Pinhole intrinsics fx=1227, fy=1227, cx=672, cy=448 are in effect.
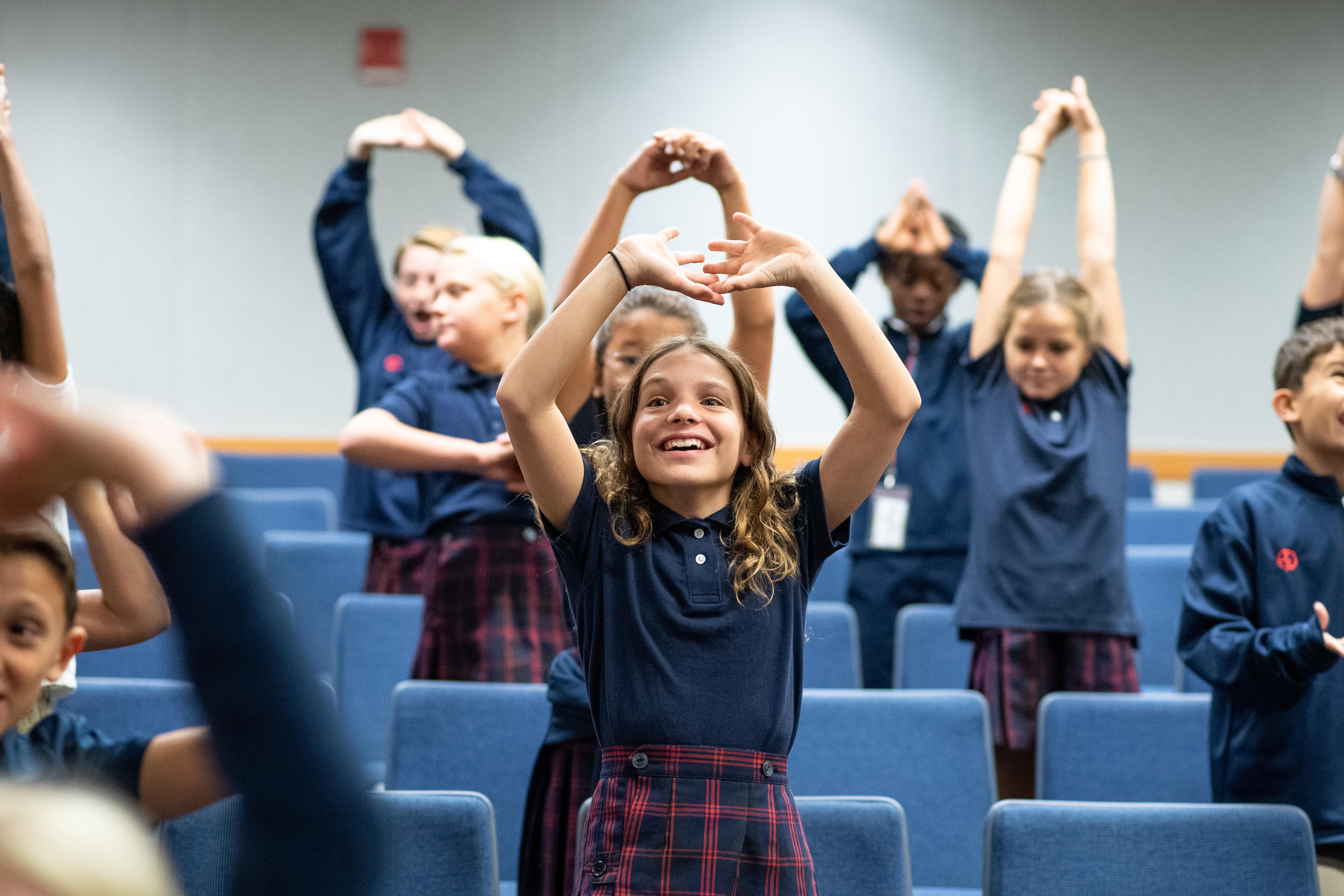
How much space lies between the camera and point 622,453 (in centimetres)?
163

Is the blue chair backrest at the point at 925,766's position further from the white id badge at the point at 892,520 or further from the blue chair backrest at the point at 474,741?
the white id badge at the point at 892,520

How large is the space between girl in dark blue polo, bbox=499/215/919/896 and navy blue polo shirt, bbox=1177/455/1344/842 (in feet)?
2.50

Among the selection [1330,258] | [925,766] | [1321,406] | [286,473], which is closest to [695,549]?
[925,766]

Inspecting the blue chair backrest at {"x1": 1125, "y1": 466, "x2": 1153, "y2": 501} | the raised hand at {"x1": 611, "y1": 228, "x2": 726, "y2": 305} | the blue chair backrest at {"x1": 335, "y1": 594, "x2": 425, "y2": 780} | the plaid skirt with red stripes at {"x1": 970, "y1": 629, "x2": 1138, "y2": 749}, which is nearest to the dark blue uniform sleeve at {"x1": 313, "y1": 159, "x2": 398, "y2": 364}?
the blue chair backrest at {"x1": 335, "y1": 594, "x2": 425, "y2": 780}

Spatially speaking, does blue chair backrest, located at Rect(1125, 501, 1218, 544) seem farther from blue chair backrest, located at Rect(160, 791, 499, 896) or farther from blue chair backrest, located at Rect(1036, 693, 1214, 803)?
blue chair backrest, located at Rect(160, 791, 499, 896)

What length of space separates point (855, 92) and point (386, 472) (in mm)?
3389

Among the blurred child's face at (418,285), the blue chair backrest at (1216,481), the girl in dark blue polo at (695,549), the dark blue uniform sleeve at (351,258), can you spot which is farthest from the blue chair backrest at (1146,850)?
the blue chair backrest at (1216,481)

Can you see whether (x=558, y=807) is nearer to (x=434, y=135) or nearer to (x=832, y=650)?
(x=832, y=650)

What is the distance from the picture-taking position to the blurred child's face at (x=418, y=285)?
3.63 meters

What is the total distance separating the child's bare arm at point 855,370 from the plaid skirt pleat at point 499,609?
97 cm

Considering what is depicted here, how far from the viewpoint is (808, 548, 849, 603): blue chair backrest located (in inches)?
138

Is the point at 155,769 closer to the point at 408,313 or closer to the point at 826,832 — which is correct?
the point at 826,832

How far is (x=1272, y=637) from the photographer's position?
6.07 ft

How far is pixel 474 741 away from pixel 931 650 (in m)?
1.16
